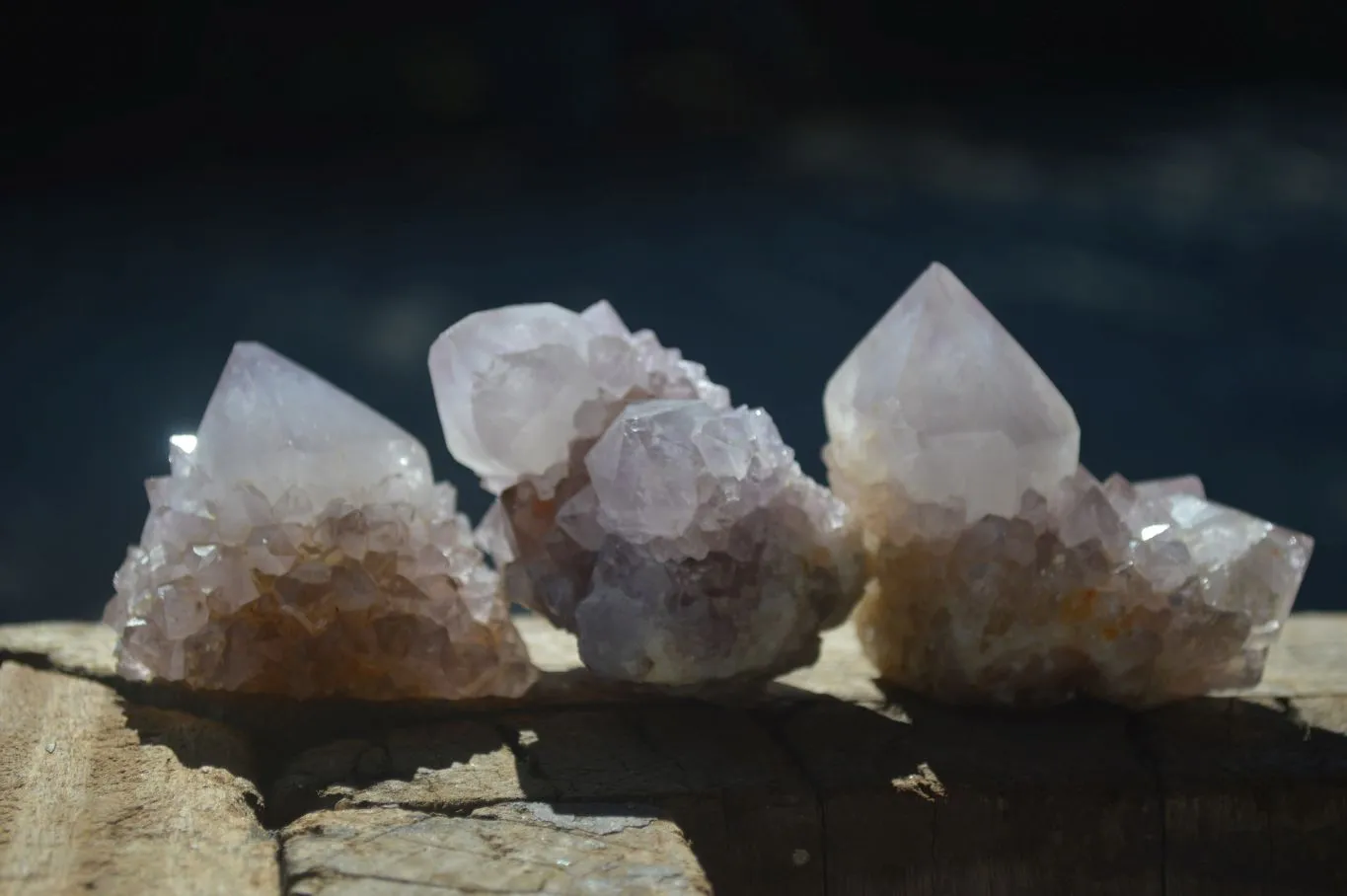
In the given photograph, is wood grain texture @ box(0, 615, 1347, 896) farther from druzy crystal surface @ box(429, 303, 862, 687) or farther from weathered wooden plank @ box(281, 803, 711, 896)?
druzy crystal surface @ box(429, 303, 862, 687)

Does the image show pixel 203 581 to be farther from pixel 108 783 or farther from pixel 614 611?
pixel 614 611

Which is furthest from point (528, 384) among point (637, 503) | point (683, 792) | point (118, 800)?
point (118, 800)

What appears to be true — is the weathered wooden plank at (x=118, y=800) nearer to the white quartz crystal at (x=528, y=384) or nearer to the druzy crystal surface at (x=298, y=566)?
the druzy crystal surface at (x=298, y=566)

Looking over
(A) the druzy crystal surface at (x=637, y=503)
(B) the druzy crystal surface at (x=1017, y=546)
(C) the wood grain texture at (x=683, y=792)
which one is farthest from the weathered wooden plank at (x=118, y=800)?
(B) the druzy crystal surface at (x=1017, y=546)

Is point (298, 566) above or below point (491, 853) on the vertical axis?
above

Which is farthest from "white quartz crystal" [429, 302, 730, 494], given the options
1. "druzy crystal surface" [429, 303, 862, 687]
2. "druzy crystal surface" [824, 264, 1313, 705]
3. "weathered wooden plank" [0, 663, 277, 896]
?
"weathered wooden plank" [0, 663, 277, 896]

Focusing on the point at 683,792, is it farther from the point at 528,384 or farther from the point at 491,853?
the point at 528,384
